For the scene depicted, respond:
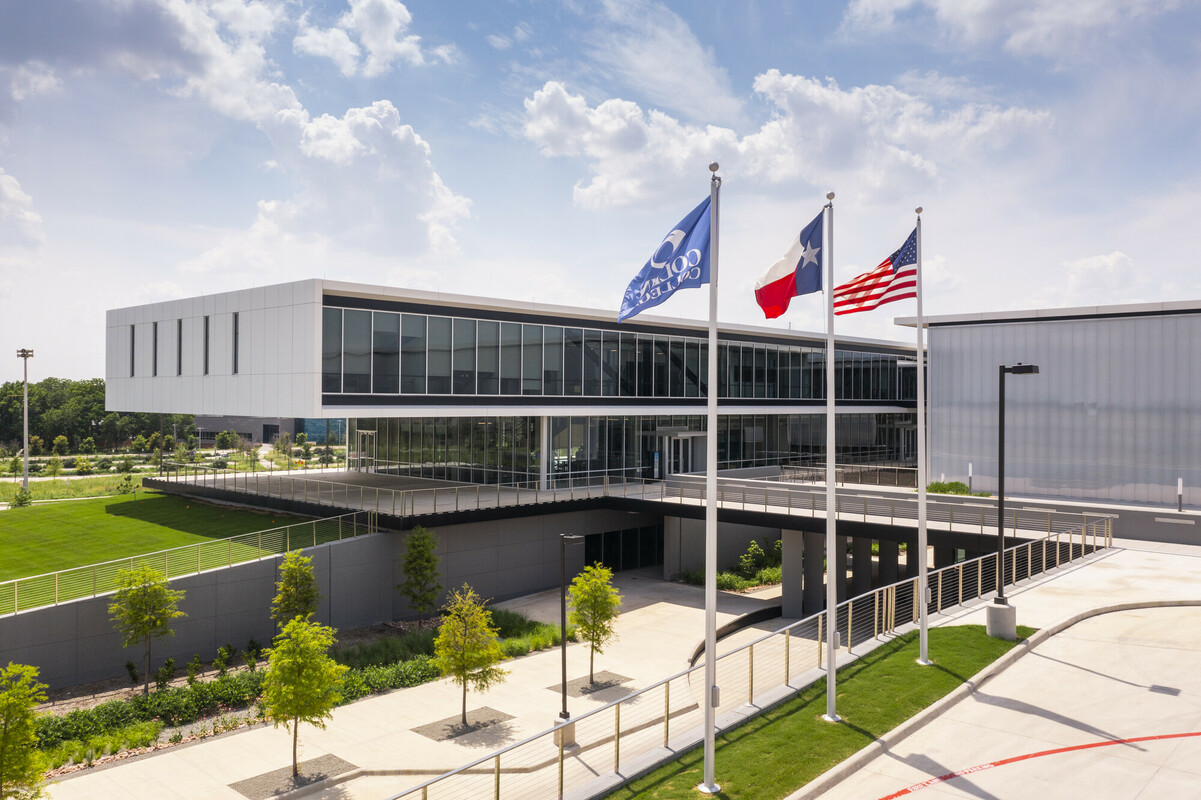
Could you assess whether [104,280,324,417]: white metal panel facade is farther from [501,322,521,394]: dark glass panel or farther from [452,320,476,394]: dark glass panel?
[501,322,521,394]: dark glass panel

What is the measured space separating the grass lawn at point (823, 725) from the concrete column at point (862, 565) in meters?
15.1

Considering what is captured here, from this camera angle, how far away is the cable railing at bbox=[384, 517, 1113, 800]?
13312mm

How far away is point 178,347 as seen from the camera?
3547 cm

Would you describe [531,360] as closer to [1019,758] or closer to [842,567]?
[842,567]

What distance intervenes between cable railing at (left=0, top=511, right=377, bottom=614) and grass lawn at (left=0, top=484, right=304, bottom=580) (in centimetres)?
245

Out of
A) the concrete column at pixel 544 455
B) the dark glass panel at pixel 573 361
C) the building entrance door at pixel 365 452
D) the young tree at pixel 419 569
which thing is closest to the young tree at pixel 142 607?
the young tree at pixel 419 569

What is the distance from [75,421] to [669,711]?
100 meters

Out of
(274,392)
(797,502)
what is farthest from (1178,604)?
(274,392)

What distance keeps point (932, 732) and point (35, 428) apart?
358 feet

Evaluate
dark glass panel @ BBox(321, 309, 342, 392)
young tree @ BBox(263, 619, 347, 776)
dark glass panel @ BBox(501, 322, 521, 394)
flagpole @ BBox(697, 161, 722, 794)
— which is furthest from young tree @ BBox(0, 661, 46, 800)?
dark glass panel @ BBox(501, 322, 521, 394)

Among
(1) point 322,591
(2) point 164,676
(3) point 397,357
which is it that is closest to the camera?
(2) point 164,676

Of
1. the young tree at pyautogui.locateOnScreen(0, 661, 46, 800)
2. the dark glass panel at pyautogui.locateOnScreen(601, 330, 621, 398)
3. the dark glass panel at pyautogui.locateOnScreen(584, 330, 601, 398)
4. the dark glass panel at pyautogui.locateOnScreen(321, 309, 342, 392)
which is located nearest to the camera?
the young tree at pyautogui.locateOnScreen(0, 661, 46, 800)

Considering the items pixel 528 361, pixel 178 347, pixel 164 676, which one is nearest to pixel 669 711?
pixel 164 676

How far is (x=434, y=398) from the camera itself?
32.0 metres
